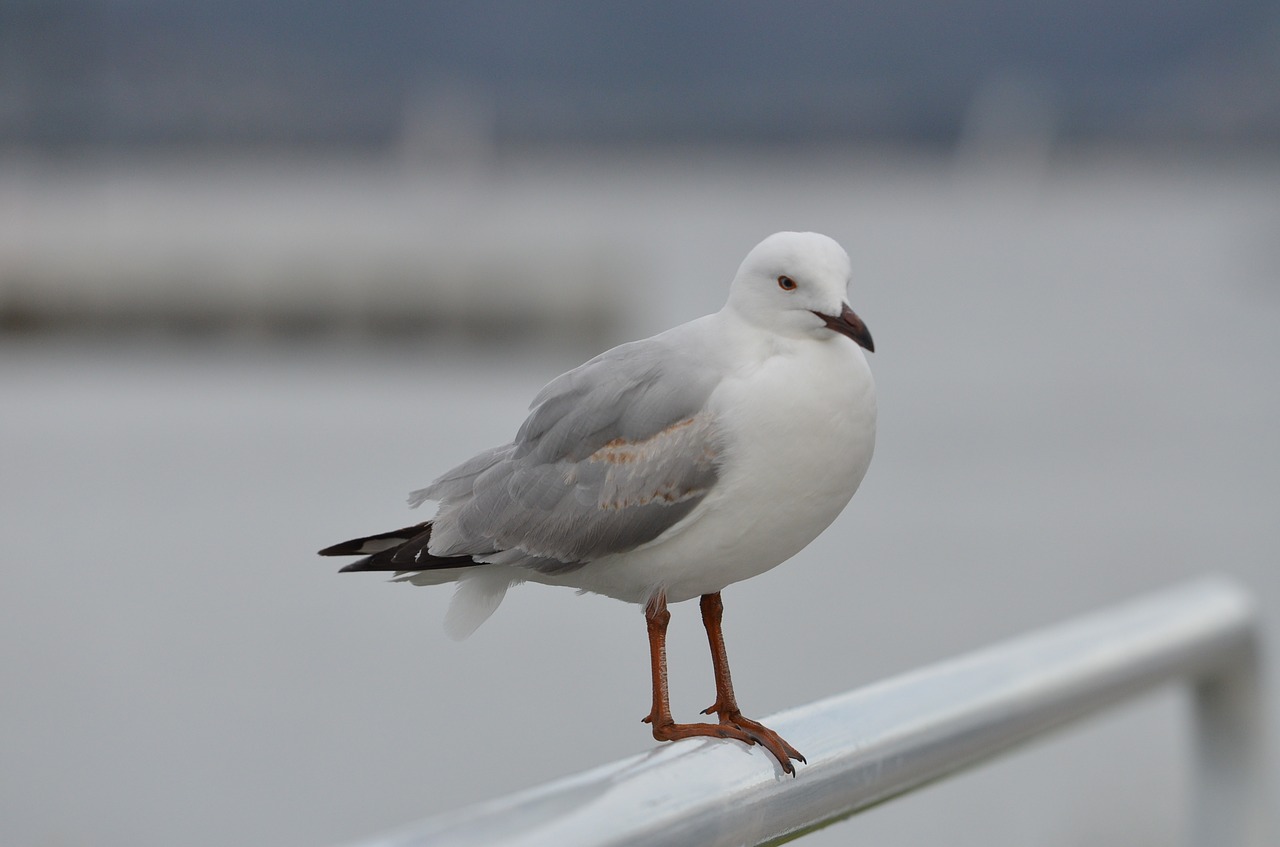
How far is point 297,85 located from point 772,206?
14.1m

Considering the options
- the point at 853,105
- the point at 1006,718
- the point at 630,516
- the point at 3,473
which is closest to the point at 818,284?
the point at 630,516

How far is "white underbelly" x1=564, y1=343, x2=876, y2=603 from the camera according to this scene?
3.00 ft

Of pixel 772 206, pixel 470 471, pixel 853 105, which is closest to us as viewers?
pixel 470 471

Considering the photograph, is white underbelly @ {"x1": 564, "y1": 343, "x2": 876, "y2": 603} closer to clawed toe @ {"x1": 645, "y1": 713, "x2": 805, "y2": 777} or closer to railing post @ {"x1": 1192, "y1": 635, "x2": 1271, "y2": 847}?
clawed toe @ {"x1": 645, "y1": 713, "x2": 805, "y2": 777}

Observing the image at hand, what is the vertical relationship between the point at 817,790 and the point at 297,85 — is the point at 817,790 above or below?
below

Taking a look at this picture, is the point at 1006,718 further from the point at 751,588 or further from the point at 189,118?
the point at 189,118

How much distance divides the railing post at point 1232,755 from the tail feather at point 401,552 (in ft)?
4.06

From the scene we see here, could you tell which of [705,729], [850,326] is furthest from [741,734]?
[850,326]

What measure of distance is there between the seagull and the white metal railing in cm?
9

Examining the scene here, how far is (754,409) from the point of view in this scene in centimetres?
95

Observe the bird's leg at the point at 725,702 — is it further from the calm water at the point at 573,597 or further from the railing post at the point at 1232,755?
the calm water at the point at 573,597

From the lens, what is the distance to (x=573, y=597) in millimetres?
13469

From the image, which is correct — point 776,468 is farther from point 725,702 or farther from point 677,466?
point 725,702

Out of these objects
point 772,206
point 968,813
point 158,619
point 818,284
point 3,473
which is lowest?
point 968,813
